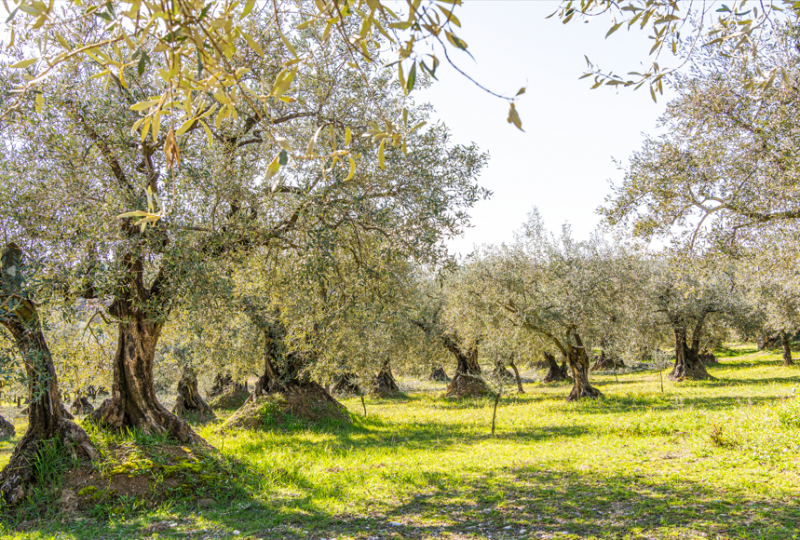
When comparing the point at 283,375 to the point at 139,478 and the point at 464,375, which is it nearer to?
the point at 139,478

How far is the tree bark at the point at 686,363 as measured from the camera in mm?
29672

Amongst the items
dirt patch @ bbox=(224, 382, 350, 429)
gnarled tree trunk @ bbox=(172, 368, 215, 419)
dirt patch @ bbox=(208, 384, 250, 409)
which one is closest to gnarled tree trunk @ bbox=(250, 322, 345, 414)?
dirt patch @ bbox=(224, 382, 350, 429)

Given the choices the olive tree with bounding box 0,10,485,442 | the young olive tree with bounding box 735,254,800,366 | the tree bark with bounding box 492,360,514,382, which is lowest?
the tree bark with bounding box 492,360,514,382

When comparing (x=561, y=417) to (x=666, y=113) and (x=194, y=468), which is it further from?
(x=194, y=468)

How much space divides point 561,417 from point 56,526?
16219mm

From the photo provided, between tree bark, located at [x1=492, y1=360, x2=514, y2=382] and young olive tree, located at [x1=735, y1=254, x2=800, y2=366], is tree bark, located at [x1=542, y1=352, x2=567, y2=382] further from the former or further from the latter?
tree bark, located at [x1=492, y1=360, x2=514, y2=382]

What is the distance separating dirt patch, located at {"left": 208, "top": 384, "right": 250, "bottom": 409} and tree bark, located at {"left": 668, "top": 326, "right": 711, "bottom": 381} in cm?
2719

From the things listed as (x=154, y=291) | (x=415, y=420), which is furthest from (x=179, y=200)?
(x=415, y=420)

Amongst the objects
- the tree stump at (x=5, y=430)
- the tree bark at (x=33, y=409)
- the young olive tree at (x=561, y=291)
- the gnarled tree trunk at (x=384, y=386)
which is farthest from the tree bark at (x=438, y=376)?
the tree bark at (x=33, y=409)

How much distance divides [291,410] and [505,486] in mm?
10972

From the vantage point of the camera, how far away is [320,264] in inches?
297

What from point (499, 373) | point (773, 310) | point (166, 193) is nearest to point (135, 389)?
point (166, 193)

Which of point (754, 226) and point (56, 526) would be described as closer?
point (56, 526)

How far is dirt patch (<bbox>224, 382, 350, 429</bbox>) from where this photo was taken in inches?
666
